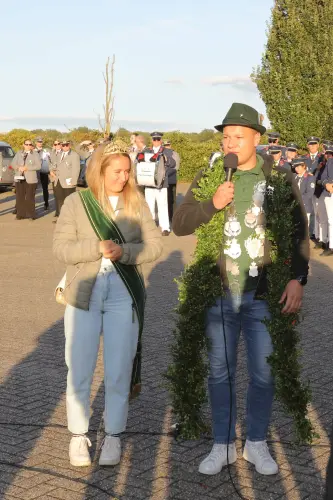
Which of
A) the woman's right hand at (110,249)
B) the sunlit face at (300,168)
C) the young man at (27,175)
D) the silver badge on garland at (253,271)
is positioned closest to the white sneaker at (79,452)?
the woman's right hand at (110,249)

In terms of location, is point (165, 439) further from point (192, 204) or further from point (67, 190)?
point (67, 190)

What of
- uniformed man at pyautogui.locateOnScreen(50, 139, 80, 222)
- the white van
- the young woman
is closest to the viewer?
the young woman

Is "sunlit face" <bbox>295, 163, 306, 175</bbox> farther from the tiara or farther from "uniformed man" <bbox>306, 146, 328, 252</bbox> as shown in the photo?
the tiara

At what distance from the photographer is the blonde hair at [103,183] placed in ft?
17.4

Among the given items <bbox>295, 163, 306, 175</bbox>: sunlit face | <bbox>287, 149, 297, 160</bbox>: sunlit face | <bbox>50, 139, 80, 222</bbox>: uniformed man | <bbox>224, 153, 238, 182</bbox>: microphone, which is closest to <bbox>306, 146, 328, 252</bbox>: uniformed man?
<bbox>295, 163, 306, 175</bbox>: sunlit face

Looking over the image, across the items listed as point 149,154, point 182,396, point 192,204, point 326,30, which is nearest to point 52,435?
point 182,396

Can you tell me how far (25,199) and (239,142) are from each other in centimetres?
1916

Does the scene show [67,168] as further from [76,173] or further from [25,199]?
[25,199]

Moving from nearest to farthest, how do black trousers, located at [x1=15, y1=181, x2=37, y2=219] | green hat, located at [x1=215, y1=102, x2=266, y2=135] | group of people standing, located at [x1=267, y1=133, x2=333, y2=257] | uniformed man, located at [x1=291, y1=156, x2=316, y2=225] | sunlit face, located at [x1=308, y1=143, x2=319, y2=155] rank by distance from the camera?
green hat, located at [x1=215, y1=102, x2=266, y2=135] → group of people standing, located at [x1=267, y1=133, x2=333, y2=257] → uniformed man, located at [x1=291, y1=156, x2=316, y2=225] → sunlit face, located at [x1=308, y1=143, x2=319, y2=155] → black trousers, located at [x1=15, y1=181, x2=37, y2=219]

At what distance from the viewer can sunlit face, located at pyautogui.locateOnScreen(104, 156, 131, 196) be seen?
208 inches

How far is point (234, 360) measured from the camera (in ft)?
17.1

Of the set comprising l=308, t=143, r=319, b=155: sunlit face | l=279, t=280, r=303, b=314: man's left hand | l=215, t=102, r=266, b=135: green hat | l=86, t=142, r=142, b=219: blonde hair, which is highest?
l=215, t=102, r=266, b=135: green hat

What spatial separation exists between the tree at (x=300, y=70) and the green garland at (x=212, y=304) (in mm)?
30852

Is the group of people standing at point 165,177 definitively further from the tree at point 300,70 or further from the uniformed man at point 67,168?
the tree at point 300,70
